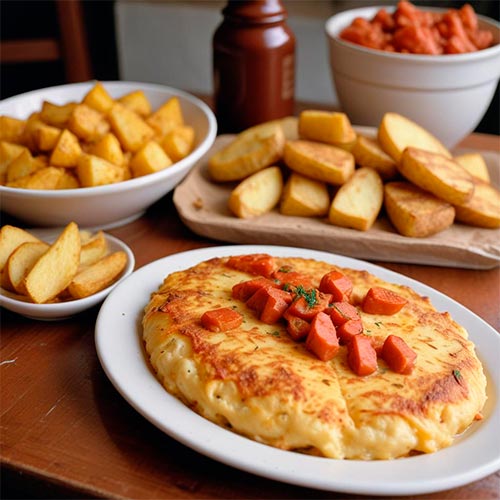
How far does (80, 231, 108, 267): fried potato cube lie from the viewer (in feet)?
6.02

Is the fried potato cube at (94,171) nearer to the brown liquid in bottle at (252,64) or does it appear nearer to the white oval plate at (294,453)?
the white oval plate at (294,453)

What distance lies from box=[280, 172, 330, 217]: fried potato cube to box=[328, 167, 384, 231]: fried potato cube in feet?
0.16

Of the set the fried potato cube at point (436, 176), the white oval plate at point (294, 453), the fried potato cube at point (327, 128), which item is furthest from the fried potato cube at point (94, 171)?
the fried potato cube at point (436, 176)

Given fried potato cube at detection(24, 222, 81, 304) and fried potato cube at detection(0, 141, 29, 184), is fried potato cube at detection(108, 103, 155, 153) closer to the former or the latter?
fried potato cube at detection(0, 141, 29, 184)

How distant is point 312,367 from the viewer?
135 cm

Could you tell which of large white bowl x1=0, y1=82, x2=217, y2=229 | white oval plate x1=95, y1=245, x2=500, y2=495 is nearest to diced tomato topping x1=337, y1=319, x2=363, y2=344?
white oval plate x1=95, y1=245, x2=500, y2=495

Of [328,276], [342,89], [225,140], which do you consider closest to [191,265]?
[328,276]

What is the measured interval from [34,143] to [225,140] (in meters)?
0.73

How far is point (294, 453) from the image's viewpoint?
1.24 m

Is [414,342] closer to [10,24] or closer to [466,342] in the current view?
[466,342]

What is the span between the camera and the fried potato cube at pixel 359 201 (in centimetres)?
206

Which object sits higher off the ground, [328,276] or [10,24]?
[328,276]

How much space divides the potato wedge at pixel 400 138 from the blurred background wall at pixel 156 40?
6.46 feet

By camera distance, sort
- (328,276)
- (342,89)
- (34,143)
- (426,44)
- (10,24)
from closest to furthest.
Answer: (328,276) < (34,143) < (426,44) < (342,89) < (10,24)
